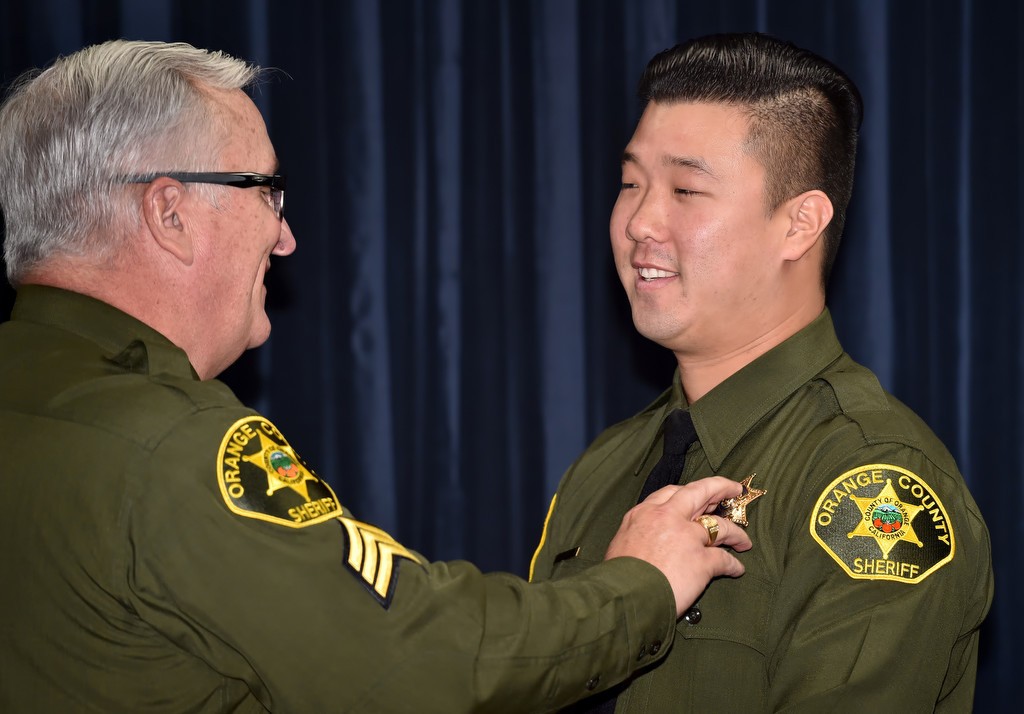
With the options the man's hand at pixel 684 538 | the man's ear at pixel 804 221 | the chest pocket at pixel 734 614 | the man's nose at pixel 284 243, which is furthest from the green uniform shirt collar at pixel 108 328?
the man's ear at pixel 804 221

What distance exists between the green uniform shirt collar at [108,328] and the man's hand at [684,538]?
1.75ft

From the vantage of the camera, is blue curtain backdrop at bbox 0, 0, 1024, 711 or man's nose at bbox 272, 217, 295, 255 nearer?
man's nose at bbox 272, 217, 295, 255

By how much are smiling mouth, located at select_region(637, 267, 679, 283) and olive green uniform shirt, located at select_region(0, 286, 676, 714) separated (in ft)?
1.59

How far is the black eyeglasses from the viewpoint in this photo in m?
1.24

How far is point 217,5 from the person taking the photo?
2.47 meters

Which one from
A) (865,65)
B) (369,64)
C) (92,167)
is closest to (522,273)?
(369,64)

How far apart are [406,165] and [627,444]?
3.56ft

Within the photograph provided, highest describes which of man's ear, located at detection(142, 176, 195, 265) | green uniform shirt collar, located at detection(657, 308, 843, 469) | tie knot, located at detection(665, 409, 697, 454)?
man's ear, located at detection(142, 176, 195, 265)

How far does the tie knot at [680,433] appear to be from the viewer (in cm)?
145

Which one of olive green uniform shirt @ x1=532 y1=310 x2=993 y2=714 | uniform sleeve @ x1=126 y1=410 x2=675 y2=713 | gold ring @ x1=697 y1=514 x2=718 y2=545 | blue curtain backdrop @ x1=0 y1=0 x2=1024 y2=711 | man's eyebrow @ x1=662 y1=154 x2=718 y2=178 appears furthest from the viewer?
blue curtain backdrop @ x1=0 y1=0 x2=1024 y2=711

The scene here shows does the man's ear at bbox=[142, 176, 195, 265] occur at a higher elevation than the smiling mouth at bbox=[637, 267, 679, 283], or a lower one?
higher

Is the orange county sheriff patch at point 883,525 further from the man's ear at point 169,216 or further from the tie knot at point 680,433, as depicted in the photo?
the man's ear at point 169,216

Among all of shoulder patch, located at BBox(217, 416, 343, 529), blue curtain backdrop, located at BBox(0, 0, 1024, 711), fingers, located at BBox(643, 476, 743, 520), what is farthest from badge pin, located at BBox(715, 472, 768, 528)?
blue curtain backdrop, located at BBox(0, 0, 1024, 711)

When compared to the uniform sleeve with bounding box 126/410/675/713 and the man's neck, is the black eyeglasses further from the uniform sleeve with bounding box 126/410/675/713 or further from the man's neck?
the man's neck
